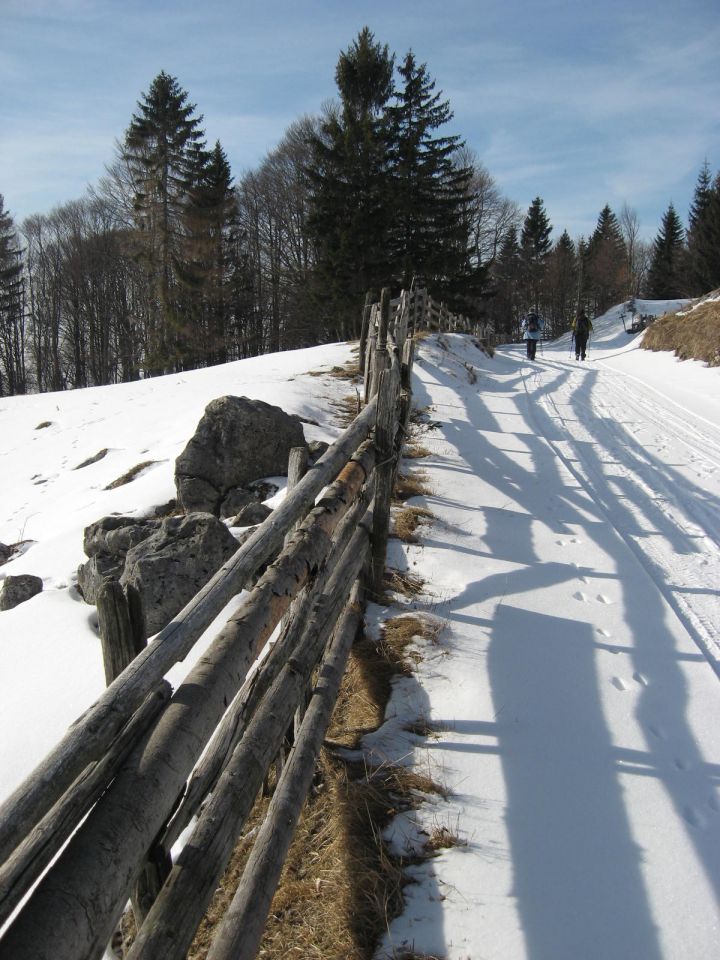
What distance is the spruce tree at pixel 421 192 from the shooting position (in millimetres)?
28703

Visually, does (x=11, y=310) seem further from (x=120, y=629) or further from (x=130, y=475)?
(x=120, y=629)

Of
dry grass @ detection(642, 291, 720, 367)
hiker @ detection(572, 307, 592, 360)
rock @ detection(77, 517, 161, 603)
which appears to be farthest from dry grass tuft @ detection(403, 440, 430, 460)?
hiker @ detection(572, 307, 592, 360)

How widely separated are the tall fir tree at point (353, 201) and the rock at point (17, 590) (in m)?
23.5

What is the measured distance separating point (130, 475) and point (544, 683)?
7.66 metres

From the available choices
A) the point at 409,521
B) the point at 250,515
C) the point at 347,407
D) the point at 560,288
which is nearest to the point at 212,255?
the point at 347,407

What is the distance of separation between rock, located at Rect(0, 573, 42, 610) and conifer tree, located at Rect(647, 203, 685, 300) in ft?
172

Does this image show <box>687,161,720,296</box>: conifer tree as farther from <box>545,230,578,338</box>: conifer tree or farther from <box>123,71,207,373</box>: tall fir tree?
<box>123,71,207,373</box>: tall fir tree

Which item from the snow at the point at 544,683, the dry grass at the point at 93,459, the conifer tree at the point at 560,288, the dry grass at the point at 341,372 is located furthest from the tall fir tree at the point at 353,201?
the conifer tree at the point at 560,288

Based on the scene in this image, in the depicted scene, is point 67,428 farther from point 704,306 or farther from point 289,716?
point 704,306

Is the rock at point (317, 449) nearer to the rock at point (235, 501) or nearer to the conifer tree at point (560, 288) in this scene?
the rock at point (235, 501)

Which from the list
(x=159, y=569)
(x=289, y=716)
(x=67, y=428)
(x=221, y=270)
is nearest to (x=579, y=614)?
(x=289, y=716)

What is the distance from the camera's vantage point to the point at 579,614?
445 cm

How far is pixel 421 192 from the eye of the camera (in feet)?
95.5

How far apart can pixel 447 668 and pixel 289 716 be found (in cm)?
144
